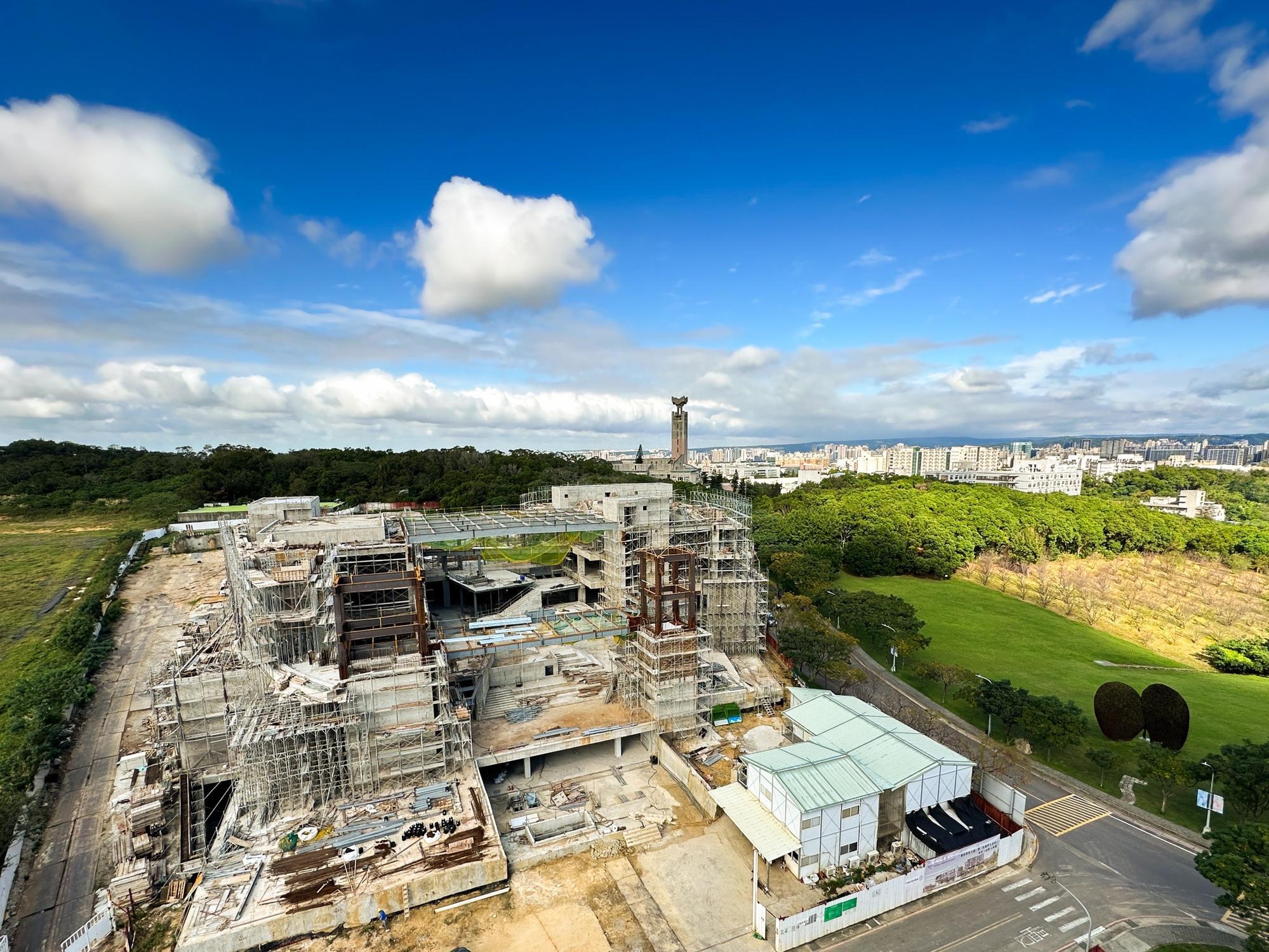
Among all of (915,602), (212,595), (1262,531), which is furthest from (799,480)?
(212,595)

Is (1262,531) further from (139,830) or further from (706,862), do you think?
(139,830)

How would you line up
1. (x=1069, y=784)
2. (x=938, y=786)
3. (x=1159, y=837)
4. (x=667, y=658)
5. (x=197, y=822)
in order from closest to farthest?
1. (x=938, y=786)
2. (x=1159, y=837)
3. (x=197, y=822)
4. (x=1069, y=784)
5. (x=667, y=658)

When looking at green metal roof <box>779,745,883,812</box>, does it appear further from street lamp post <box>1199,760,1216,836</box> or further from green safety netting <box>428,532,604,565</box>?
green safety netting <box>428,532,604,565</box>

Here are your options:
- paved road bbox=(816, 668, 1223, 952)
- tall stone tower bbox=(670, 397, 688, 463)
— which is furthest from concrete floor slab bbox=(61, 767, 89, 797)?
tall stone tower bbox=(670, 397, 688, 463)

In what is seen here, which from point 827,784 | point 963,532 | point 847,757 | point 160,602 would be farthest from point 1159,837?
point 160,602

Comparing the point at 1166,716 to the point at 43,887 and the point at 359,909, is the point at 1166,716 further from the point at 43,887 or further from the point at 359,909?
the point at 43,887
